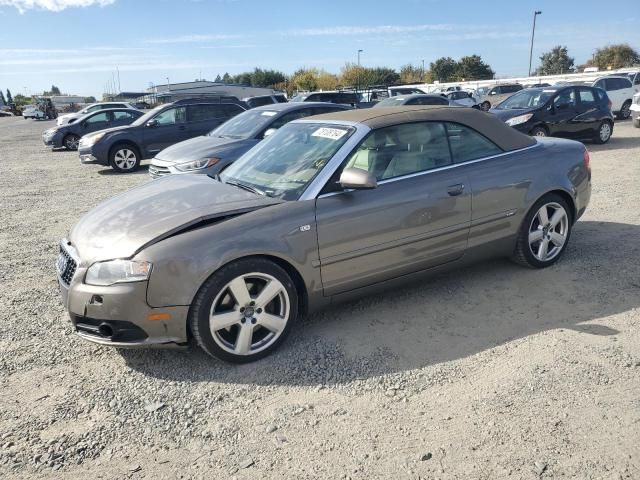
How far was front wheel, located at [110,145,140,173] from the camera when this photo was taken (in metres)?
12.5

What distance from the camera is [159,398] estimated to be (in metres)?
3.10

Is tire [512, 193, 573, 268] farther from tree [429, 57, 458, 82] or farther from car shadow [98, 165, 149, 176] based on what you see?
tree [429, 57, 458, 82]

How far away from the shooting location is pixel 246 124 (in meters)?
8.90

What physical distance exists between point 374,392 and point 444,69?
3117 inches

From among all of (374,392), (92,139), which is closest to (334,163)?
(374,392)

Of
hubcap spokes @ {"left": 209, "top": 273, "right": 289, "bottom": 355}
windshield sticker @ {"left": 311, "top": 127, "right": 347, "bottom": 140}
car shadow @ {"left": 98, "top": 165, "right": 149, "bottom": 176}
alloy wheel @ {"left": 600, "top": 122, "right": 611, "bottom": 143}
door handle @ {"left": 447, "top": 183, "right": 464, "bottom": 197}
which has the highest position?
windshield sticker @ {"left": 311, "top": 127, "right": 347, "bottom": 140}

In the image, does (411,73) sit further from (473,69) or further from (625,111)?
(625,111)

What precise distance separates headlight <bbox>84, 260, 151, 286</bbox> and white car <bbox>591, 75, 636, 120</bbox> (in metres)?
21.4

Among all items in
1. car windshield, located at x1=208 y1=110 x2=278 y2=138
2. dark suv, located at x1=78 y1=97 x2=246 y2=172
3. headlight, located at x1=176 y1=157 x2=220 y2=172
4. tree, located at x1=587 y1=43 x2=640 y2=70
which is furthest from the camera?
tree, located at x1=587 y1=43 x2=640 y2=70

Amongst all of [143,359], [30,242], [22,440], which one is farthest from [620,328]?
[30,242]

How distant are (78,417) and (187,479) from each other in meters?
0.90

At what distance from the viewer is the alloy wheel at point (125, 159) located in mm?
12539

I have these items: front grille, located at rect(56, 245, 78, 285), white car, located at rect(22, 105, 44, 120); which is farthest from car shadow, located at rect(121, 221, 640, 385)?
white car, located at rect(22, 105, 44, 120)

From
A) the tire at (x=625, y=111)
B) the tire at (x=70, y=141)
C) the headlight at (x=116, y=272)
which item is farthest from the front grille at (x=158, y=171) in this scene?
the tire at (x=625, y=111)
